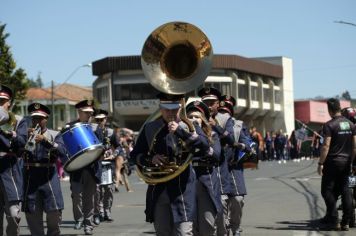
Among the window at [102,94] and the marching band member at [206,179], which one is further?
the window at [102,94]

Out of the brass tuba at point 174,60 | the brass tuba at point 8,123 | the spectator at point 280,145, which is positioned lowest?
the spectator at point 280,145

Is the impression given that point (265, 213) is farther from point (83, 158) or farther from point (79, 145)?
point (79, 145)

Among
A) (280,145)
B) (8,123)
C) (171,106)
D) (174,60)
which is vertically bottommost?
(280,145)

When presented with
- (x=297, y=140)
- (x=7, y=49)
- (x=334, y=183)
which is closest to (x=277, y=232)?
(x=334, y=183)

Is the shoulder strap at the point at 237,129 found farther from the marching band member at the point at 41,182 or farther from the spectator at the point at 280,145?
the spectator at the point at 280,145

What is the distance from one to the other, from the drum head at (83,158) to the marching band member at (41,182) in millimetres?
332

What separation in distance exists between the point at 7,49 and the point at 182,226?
29.1 meters

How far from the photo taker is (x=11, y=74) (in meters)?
36.1

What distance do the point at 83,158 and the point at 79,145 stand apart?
27cm

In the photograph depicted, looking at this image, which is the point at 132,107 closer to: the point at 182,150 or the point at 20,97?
the point at 20,97

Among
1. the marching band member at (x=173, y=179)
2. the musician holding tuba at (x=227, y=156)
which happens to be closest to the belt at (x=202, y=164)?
the musician holding tuba at (x=227, y=156)

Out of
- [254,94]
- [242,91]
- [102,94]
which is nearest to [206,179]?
[102,94]

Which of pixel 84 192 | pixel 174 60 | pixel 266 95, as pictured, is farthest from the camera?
pixel 266 95

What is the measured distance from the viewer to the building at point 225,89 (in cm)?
7425
